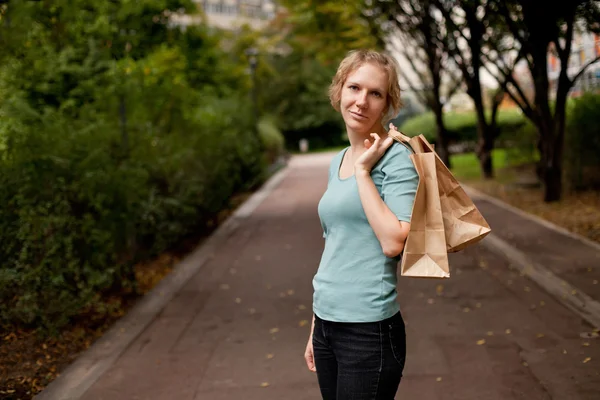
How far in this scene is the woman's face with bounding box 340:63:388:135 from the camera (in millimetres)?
2537

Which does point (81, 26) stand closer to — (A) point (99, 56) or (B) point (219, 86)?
(A) point (99, 56)

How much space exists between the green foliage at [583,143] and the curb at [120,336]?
26.3ft

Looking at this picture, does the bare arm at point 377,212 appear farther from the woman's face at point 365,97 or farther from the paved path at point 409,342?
the paved path at point 409,342

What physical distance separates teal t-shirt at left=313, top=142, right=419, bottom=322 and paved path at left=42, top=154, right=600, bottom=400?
2.60 m

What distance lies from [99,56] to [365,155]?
27.1 ft

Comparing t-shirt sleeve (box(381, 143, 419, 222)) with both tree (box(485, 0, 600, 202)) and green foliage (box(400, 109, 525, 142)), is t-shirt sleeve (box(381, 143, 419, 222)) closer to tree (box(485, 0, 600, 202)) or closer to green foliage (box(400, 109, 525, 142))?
tree (box(485, 0, 600, 202))

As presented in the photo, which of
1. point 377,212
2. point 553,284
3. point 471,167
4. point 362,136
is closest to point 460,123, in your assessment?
point 471,167

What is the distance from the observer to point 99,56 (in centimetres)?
998

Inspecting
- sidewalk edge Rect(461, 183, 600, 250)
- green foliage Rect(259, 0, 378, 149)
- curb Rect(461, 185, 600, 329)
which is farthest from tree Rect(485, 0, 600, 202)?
green foliage Rect(259, 0, 378, 149)

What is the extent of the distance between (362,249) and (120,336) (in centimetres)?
484

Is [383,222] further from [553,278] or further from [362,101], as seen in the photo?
[553,278]

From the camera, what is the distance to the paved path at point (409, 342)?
5168 millimetres

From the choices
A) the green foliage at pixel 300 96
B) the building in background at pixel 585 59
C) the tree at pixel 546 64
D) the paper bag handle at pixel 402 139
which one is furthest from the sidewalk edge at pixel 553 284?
the green foliage at pixel 300 96

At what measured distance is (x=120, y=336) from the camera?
22.5ft
